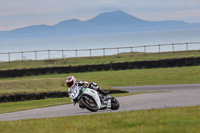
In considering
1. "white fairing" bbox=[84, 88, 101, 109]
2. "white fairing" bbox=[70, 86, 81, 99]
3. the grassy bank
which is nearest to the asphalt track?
"white fairing" bbox=[84, 88, 101, 109]

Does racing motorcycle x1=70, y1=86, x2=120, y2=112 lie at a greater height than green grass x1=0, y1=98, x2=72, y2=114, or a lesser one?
greater

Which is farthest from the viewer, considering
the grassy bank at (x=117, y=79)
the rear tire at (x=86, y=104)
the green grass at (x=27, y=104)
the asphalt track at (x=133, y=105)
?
the grassy bank at (x=117, y=79)

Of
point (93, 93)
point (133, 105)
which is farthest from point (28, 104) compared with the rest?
point (93, 93)

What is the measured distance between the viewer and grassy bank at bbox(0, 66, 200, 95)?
23.5m

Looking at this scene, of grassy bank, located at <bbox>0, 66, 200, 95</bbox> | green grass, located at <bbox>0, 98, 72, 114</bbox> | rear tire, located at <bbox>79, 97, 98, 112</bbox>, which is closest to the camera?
rear tire, located at <bbox>79, 97, 98, 112</bbox>

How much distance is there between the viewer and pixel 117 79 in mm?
33781

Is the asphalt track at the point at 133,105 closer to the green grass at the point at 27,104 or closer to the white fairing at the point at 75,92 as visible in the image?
the green grass at the point at 27,104

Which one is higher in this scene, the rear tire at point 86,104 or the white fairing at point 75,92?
the white fairing at point 75,92

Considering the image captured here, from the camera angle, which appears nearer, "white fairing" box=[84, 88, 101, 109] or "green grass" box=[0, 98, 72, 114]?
"white fairing" box=[84, 88, 101, 109]

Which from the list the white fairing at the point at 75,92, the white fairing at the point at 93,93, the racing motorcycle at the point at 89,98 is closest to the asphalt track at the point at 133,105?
the racing motorcycle at the point at 89,98

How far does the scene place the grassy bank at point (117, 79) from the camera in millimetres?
23484

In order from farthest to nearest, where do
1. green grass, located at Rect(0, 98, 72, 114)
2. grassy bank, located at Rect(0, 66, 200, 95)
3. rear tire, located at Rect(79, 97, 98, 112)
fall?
grassy bank, located at Rect(0, 66, 200, 95) < green grass, located at Rect(0, 98, 72, 114) < rear tire, located at Rect(79, 97, 98, 112)

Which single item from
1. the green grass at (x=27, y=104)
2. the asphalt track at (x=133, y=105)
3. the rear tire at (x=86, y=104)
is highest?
the rear tire at (x=86, y=104)

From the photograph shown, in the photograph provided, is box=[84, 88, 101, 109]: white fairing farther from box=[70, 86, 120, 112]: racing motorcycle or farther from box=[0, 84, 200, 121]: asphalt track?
box=[0, 84, 200, 121]: asphalt track
